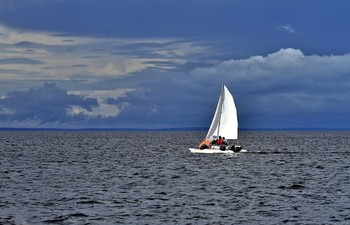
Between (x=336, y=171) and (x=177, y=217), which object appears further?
(x=336, y=171)

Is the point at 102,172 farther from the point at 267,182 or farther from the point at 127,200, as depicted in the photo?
the point at 127,200

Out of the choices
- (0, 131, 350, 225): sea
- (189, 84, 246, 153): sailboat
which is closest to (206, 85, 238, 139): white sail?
(189, 84, 246, 153): sailboat

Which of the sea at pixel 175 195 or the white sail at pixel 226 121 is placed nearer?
the sea at pixel 175 195

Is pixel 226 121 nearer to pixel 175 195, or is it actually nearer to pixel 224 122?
pixel 224 122

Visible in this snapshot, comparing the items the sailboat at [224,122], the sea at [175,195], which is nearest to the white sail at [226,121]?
the sailboat at [224,122]

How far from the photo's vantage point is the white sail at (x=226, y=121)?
109 m

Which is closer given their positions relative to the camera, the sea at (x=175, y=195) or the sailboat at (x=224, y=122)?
the sea at (x=175, y=195)

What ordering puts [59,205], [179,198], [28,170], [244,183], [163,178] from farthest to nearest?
[28,170], [163,178], [244,183], [179,198], [59,205]

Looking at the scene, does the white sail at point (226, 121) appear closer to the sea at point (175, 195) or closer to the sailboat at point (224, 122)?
the sailboat at point (224, 122)

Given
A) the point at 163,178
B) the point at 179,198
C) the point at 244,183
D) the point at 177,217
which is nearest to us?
the point at 177,217

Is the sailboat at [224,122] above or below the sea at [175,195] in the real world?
above

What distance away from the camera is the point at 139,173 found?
248 ft

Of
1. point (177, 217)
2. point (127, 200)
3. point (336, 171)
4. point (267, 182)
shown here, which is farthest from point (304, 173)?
point (177, 217)

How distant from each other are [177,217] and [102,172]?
123 feet
